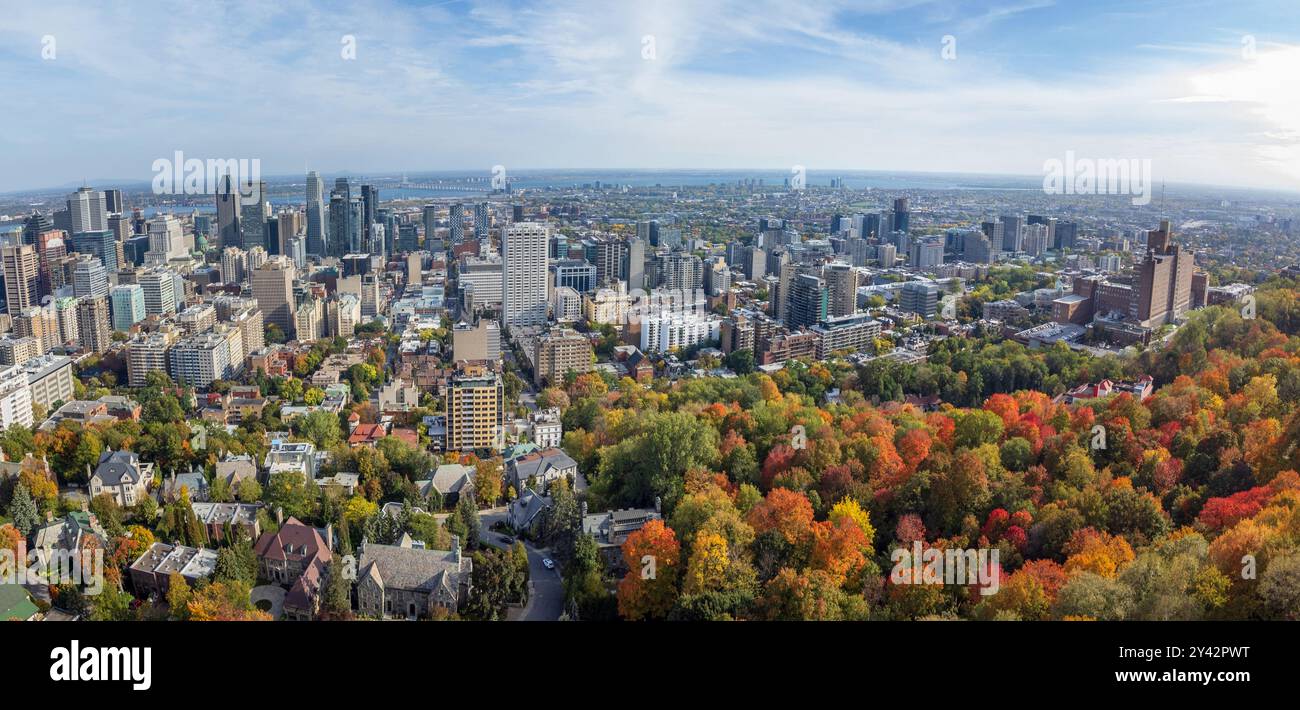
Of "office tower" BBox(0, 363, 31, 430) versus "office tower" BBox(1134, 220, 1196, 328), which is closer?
"office tower" BBox(0, 363, 31, 430)

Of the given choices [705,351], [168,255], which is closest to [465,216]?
[168,255]

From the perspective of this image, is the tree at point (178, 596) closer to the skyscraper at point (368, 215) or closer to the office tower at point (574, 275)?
the office tower at point (574, 275)

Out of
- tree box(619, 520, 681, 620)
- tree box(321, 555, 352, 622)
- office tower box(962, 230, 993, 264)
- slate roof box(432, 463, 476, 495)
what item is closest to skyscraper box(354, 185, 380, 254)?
office tower box(962, 230, 993, 264)

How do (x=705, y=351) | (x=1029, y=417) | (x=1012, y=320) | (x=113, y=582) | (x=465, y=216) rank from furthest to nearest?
1. (x=465, y=216)
2. (x=1012, y=320)
3. (x=705, y=351)
4. (x=1029, y=417)
5. (x=113, y=582)

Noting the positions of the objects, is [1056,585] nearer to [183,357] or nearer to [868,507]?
[868,507]

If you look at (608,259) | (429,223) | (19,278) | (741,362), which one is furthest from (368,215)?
(741,362)

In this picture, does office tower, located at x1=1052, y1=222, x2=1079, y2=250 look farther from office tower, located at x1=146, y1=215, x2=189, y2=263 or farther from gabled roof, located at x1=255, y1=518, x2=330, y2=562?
office tower, located at x1=146, y1=215, x2=189, y2=263

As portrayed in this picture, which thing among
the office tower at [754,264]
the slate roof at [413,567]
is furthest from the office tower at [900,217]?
the slate roof at [413,567]

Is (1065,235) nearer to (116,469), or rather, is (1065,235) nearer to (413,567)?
(413,567)
